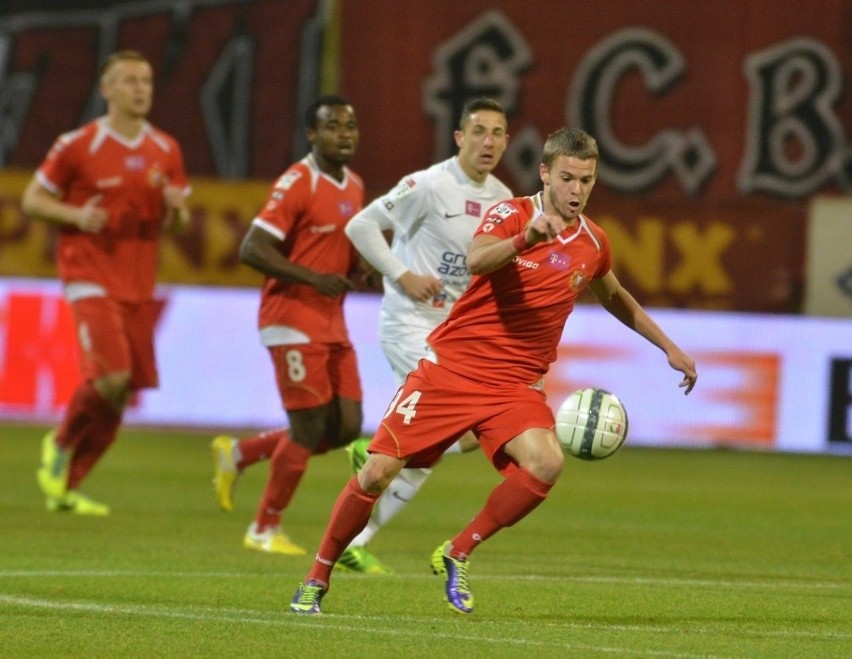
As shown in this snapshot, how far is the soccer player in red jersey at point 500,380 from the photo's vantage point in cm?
693

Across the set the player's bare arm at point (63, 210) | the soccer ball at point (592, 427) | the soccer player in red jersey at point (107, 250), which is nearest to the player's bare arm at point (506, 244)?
the soccer ball at point (592, 427)

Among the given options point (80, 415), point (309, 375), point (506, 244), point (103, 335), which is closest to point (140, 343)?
point (103, 335)

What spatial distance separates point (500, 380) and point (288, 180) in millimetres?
2800

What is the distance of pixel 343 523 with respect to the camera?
23.0 feet

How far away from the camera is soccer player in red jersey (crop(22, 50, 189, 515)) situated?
10922 mm

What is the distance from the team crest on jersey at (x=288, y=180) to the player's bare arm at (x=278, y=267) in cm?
26

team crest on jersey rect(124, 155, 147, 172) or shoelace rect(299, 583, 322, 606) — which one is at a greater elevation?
team crest on jersey rect(124, 155, 147, 172)

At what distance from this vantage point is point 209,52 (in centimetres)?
2028

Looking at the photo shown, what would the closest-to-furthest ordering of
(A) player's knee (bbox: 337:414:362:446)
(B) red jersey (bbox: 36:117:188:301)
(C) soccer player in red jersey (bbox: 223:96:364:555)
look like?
(C) soccer player in red jersey (bbox: 223:96:364:555), (A) player's knee (bbox: 337:414:362:446), (B) red jersey (bbox: 36:117:188:301)

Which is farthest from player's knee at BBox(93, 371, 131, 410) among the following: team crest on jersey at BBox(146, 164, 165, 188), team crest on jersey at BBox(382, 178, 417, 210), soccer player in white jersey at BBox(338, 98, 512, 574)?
team crest on jersey at BBox(382, 178, 417, 210)

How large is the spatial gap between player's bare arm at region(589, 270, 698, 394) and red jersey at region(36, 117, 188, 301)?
4344mm

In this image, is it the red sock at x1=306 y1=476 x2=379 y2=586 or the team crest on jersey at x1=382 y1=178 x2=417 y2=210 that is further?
the team crest on jersey at x1=382 y1=178 x2=417 y2=210

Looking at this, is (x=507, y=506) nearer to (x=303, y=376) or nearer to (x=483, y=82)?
(x=303, y=376)

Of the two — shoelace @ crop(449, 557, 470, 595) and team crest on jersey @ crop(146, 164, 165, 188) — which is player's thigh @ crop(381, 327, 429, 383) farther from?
team crest on jersey @ crop(146, 164, 165, 188)
